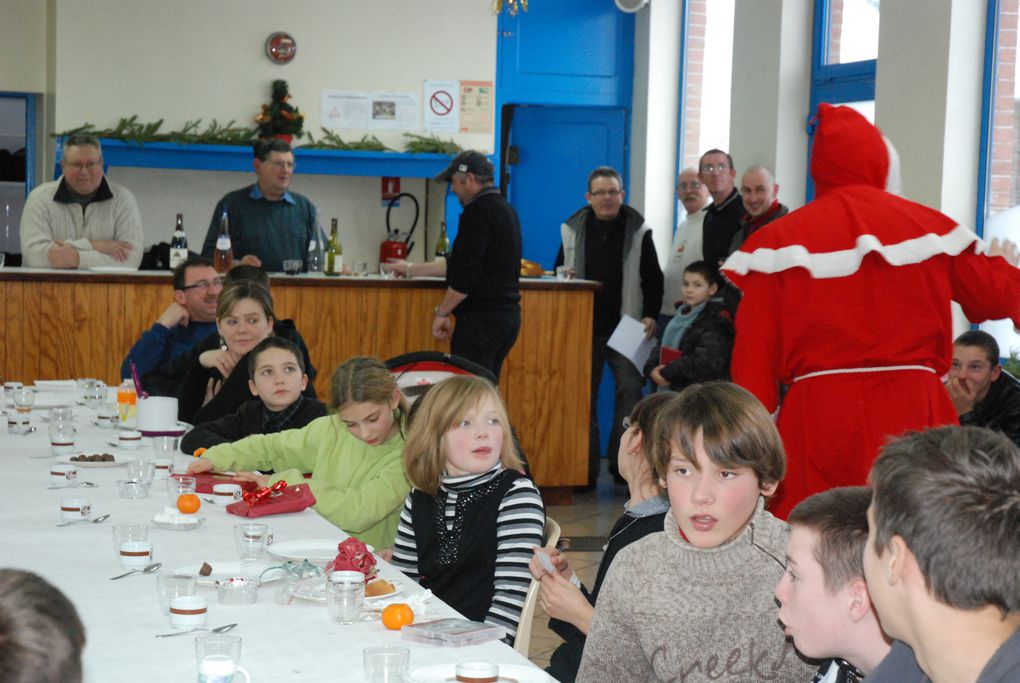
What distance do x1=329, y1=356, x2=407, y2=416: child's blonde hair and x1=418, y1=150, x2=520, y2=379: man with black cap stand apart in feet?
8.80

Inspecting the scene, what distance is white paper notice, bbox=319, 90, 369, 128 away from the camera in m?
8.51

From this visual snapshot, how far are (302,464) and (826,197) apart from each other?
5.58 ft

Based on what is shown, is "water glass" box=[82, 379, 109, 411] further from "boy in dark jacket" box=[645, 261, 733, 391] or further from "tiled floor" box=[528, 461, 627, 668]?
"boy in dark jacket" box=[645, 261, 733, 391]

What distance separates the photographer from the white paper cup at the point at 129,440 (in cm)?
404

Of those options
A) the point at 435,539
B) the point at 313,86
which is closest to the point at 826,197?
the point at 435,539

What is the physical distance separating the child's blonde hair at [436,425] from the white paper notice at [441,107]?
5.77 meters

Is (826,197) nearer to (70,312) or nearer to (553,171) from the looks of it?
(70,312)

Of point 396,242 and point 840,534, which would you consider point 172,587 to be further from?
point 396,242

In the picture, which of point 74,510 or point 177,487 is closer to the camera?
point 74,510

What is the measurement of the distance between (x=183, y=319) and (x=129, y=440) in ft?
4.32

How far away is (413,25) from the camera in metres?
8.69

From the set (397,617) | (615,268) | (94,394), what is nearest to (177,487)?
(397,617)

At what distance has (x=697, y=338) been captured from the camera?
20.7 ft

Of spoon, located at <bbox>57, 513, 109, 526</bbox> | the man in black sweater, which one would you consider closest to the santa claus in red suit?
spoon, located at <bbox>57, 513, 109, 526</bbox>
